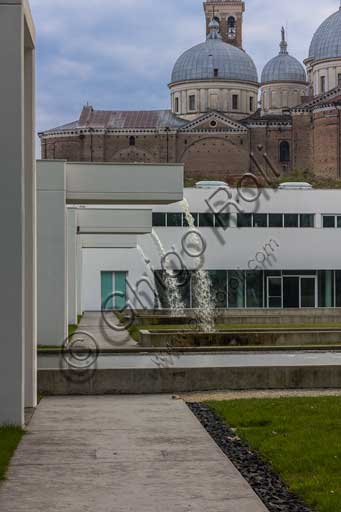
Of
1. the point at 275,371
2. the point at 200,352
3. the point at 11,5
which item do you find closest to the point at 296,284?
the point at 200,352

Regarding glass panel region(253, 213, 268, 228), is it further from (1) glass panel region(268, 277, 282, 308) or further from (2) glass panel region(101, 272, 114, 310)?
(2) glass panel region(101, 272, 114, 310)

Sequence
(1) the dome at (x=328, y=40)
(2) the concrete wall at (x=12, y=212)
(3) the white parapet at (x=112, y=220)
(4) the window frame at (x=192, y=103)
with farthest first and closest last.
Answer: (4) the window frame at (x=192, y=103)
(1) the dome at (x=328, y=40)
(3) the white parapet at (x=112, y=220)
(2) the concrete wall at (x=12, y=212)

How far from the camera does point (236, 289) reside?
4653 centimetres

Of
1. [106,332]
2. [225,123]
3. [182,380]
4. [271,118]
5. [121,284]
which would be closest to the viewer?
[182,380]

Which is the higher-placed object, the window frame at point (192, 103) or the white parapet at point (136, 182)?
the window frame at point (192, 103)

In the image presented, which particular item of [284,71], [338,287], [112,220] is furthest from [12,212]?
[284,71]

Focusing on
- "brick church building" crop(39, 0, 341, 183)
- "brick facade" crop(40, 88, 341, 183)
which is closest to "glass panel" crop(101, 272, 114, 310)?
"brick church building" crop(39, 0, 341, 183)

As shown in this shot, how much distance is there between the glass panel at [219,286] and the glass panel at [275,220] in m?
2.95

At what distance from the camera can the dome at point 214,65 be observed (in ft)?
330

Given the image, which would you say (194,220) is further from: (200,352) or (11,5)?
(11,5)

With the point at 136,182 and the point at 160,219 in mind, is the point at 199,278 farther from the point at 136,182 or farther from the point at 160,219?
the point at 136,182

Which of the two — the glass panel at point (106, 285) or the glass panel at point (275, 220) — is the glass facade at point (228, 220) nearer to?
the glass panel at point (275, 220)

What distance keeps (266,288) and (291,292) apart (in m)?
1.16

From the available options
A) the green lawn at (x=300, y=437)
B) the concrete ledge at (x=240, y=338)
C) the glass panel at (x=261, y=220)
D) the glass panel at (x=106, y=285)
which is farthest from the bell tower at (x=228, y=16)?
the green lawn at (x=300, y=437)
